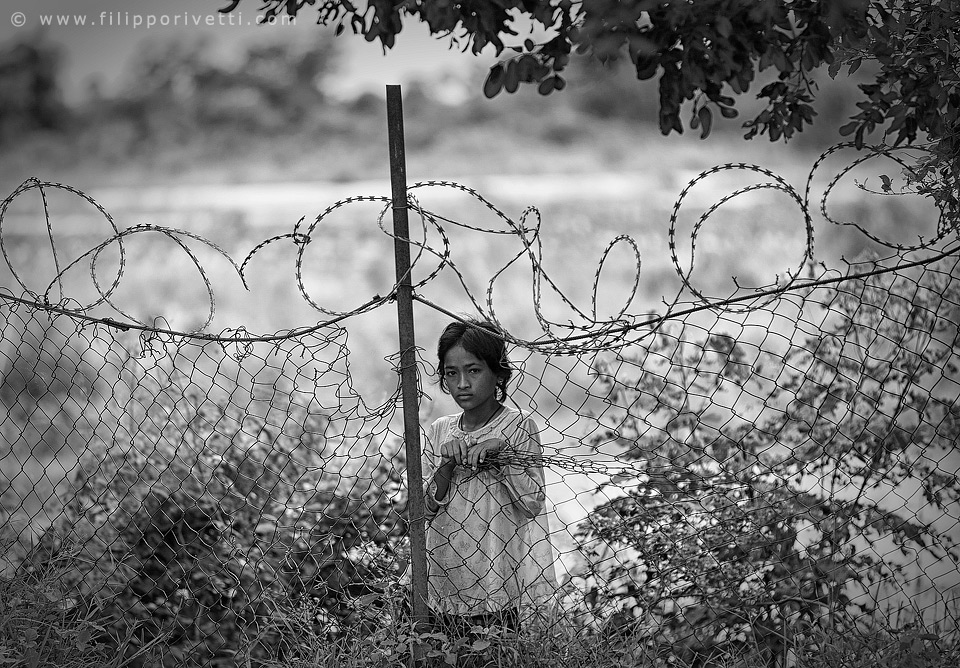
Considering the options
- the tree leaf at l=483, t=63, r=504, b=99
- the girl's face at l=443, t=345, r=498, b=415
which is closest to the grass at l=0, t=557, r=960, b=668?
the girl's face at l=443, t=345, r=498, b=415

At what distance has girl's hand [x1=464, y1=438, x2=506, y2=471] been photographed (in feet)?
8.00

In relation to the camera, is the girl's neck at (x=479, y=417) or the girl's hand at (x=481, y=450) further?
the girl's neck at (x=479, y=417)

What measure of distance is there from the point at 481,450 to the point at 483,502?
0.25 metres

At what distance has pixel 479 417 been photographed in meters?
2.73

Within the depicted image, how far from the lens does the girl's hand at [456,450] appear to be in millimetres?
2467

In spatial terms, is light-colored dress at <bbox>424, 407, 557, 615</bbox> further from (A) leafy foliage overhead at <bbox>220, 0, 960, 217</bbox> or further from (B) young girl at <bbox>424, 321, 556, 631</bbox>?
(A) leafy foliage overhead at <bbox>220, 0, 960, 217</bbox>

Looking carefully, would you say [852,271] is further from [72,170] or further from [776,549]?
[72,170]

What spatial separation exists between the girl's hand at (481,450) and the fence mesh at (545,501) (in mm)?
36

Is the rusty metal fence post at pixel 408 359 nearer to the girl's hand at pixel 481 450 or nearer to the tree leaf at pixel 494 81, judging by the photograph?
the girl's hand at pixel 481 450

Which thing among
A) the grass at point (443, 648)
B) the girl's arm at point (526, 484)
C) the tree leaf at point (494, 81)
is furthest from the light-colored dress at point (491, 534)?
the tree leaf at point (494, 81)

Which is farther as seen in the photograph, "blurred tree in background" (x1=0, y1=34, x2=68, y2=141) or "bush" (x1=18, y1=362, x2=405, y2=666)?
"blurred tree in background" (x1=0, y1=34, x2=68, y2=141)

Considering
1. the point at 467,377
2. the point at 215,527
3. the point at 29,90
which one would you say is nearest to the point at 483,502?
the point at 467,377

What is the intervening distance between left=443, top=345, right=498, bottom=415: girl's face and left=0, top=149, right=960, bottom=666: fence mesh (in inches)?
3.9

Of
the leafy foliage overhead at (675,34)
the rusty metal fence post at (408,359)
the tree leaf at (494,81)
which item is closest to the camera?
the leafy foliage overhead at (675,34)
